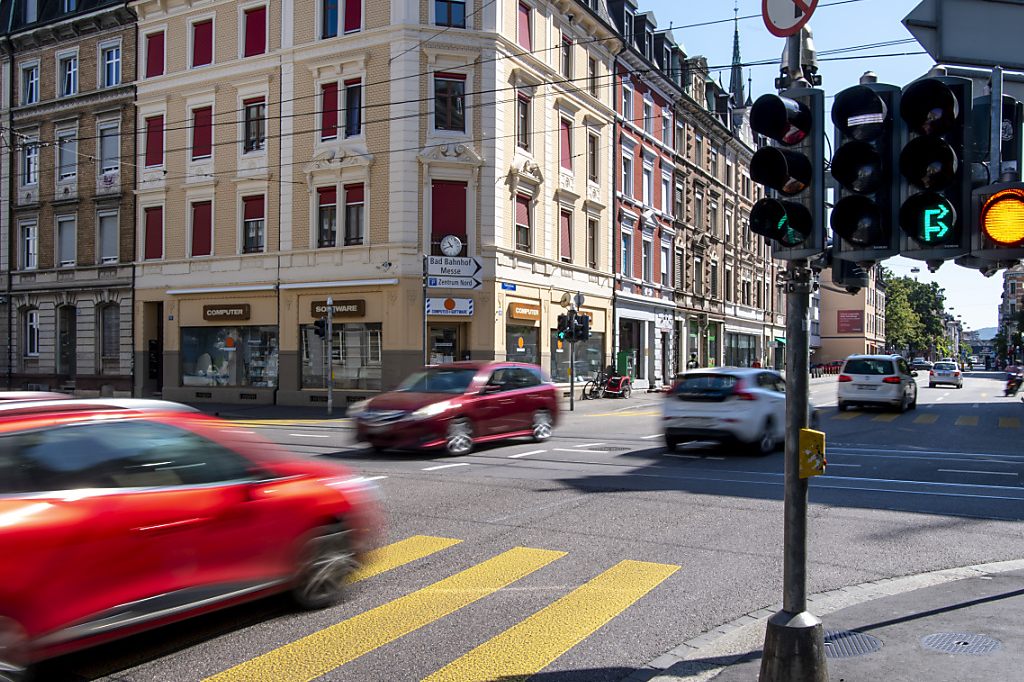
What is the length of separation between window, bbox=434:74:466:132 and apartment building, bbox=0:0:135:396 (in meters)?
13.5

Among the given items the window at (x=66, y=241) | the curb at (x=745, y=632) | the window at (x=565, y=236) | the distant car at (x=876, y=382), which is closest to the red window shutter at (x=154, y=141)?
the window at (x=66, y=241)

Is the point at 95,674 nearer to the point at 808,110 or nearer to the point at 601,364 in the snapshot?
the point at 808,110

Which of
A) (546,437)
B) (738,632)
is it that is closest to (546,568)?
(738,632)

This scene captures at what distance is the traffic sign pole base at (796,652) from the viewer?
3.99 m

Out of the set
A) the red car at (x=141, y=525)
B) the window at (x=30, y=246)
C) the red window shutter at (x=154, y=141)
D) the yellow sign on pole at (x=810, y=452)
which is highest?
the red window shutter at (x=154, y=141)

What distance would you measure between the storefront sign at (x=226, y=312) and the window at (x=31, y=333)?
10094 millimetres

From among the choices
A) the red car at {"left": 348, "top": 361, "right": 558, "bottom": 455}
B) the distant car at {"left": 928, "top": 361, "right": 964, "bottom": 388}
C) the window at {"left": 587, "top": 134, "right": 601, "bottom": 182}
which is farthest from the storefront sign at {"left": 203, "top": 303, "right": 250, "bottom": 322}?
the distant car at {"left": 928, "top": 361, "right": 964, "bottom": 388}

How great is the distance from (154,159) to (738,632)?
3216cm

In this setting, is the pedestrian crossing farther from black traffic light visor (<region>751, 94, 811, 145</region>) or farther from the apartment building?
the apartment building

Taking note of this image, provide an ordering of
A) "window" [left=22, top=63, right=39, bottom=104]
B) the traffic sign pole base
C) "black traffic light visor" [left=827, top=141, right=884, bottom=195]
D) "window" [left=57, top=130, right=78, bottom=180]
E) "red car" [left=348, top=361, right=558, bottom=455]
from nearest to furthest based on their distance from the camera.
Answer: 1. the traffic sign pole base
2. "black traffic light visor" [left=827, top=141, right=884, bottom=195]
3. "red car" [left=348, top=361, right=558, bottom=455]
4. "window" [left=57, top=130, right=78, bottom=180]
5. "window" [left=22, top=63, right=39, bottom=104]

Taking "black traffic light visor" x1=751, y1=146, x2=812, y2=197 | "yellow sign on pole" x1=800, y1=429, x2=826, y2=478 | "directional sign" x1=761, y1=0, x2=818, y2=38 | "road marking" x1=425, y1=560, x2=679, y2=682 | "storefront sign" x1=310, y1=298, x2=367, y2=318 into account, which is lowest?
"road marking" x1=425, y1=560, x2=679, y2=682

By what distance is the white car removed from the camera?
45.6 feet

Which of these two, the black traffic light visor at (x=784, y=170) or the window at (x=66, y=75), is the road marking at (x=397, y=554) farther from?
the window at (x=66, y=75)

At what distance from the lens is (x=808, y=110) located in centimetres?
414
